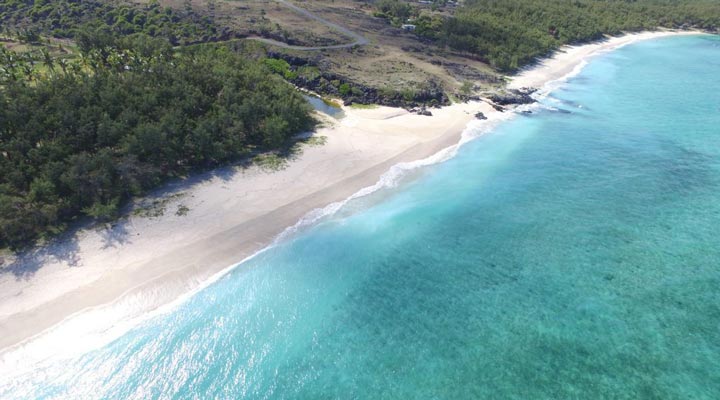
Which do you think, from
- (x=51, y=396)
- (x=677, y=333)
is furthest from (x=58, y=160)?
(x=677, y=333)

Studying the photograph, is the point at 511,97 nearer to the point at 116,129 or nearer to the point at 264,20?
the point at 116,129

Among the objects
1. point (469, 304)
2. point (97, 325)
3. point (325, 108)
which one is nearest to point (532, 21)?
point (325, 108)

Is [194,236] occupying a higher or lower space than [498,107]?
lower

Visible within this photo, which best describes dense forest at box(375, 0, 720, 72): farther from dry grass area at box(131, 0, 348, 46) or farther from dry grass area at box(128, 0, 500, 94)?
dry grass area at box(131, 0, 348, 46)

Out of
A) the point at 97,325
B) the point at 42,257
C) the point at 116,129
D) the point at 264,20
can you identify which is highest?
the point at 264,20

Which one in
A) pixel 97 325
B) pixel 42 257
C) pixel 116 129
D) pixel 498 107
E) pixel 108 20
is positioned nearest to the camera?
pixel 97 325

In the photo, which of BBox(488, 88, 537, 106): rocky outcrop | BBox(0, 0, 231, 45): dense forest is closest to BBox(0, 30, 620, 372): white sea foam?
BBox(488, 88, 537, 106): rocky outcrop

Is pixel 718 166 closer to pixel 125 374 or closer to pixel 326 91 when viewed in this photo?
pixel 326 91
